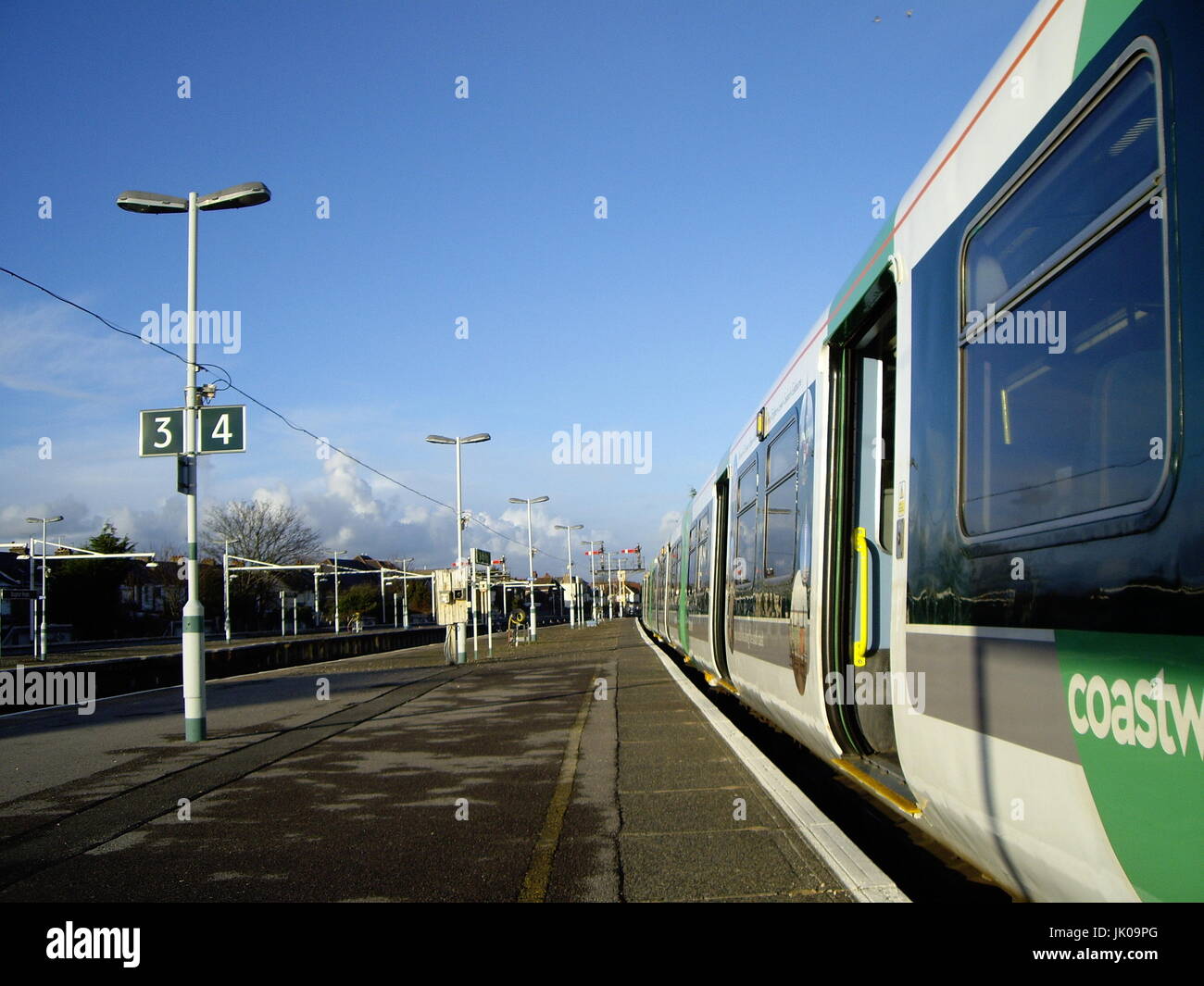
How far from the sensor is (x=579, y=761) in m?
9.74

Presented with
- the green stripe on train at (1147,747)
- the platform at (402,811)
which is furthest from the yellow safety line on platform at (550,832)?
the green stripe on train at (1147,747)

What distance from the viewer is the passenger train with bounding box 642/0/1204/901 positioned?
8.50 ft

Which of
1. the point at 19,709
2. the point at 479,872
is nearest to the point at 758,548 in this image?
the point at 479,872

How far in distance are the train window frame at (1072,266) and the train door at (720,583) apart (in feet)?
33.4

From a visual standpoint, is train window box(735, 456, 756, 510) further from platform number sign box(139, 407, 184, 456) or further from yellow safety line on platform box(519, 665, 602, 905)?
platform number sign box(139, 407, 184, 456)

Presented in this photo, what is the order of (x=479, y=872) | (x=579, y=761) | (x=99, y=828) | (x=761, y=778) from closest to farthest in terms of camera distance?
1. (x=479, y=872)
2. (x=99, y=828)
3. (x=761, y=778)
4. (x=579, y=761)

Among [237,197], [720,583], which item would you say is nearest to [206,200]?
[237,197]

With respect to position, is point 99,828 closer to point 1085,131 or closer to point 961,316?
point 961,316

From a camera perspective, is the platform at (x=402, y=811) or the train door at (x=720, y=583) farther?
the train door at (x=720, y=583)

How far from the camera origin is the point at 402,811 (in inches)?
297

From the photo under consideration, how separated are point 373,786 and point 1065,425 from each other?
679cm

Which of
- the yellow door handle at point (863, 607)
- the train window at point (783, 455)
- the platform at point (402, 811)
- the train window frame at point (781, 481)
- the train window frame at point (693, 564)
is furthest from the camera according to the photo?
the train window frame at point (693, 564)

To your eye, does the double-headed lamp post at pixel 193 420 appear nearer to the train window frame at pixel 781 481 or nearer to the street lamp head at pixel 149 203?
the street lamp head at pixel 149 203

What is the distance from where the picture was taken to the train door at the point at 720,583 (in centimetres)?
1458
